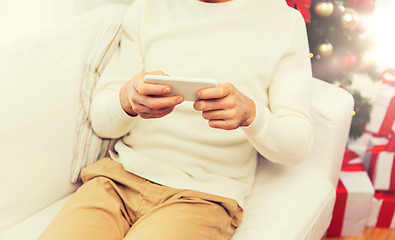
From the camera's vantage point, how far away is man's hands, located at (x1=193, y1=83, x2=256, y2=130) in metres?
0.74

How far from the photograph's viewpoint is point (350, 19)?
4.66 feet

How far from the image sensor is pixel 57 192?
1070 millimetres

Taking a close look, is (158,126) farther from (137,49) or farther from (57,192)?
(57,192)

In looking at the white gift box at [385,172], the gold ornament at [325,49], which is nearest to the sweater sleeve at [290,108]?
the gold ornament at [325,49]

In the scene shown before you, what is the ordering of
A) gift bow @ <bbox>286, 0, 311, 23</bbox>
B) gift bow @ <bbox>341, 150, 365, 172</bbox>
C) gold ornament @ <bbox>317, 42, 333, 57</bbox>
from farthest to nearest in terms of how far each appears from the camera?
gift bow @ <bbox>341, 150, 365, 172</bbox> < gold ornament @ <bbox>317, 42, 333, 57</bbox> < gift bow @ <bbox>286, 0, 311, 23</bbox>

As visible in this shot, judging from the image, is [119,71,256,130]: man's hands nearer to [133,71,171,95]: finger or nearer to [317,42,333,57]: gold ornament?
[133,71,171,95]: finger

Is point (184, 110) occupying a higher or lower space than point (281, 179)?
higher

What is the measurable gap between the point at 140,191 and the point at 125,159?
11 centimetres

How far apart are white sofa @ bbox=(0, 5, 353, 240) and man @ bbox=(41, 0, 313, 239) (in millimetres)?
81

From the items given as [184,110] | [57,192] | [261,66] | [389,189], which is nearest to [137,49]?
[184,110]

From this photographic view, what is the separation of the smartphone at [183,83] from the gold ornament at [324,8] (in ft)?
2.73

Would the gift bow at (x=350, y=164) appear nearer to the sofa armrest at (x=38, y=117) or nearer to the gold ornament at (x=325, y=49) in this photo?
the gold ornament at (x=325, y=49)

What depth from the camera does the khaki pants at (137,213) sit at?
832 mm

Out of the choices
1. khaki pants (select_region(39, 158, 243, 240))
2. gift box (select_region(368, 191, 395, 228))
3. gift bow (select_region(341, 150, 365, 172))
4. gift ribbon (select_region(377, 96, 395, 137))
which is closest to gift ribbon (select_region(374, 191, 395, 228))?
gift box (select_region(368, 191, 395, 228))
